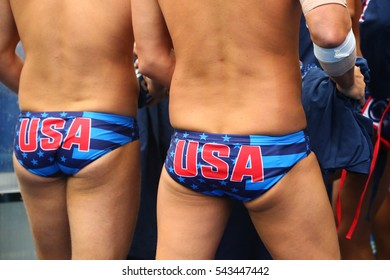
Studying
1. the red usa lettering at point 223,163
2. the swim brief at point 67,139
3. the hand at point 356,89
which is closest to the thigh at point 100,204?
the swim brief at point 67,139

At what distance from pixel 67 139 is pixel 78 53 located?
35cm

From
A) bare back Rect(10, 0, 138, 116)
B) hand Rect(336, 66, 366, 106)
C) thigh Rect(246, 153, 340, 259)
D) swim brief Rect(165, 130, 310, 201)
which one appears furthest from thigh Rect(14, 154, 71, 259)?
hand Rect(336, 66, 366, 106)

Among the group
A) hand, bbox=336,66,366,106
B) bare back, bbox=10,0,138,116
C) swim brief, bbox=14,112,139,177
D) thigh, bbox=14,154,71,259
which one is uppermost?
bare back, bbox=10,0,138,116

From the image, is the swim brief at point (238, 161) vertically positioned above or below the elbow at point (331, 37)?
below

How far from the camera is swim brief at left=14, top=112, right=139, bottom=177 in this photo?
8.22 feet

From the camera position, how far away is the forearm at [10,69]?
283cm

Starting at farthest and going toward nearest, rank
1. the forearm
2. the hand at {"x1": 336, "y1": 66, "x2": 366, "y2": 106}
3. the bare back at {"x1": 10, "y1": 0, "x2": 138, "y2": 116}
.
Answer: the forearm → the bare back at {"x1": 10, "y1": 0, "x2": 138, "y2": 116} → the hand at {"x1": 336, "y1": 66, "x2": 366, "y2": 106}

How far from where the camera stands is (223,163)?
210 cm

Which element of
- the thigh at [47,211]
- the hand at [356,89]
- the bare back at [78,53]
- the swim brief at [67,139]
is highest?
the bare back at [78,53]

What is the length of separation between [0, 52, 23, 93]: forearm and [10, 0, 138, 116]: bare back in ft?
0.96

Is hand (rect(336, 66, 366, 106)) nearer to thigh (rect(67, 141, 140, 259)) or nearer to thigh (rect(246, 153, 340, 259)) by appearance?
thigh (rect(246, 153, 340, 259))

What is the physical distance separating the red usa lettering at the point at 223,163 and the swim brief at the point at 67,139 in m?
0.51

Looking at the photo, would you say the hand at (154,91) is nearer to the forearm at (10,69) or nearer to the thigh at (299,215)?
the forearm at (10,69)
